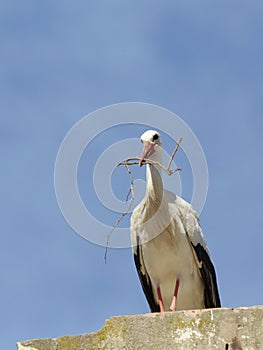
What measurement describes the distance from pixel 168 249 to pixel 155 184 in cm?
77

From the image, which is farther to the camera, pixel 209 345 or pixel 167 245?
pixel 167 245

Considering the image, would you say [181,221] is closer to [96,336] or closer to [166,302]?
[166,302]

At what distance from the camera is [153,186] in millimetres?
10008

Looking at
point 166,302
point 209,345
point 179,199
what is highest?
point 179,199

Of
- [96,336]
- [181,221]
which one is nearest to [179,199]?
[181,221]

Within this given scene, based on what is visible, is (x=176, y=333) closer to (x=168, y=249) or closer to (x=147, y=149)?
(x=147, y=149)

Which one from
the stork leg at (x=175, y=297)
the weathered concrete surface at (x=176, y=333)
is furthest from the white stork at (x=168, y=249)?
the weathered concrete surface at (x=176, y=333)

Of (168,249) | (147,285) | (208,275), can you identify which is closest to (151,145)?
(168,249)

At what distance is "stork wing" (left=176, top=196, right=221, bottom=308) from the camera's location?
33.1 ft

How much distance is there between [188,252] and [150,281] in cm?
67

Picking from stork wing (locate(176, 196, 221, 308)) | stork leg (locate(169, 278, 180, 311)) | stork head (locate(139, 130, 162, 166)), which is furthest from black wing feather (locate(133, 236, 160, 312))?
stork head (locate(139, 130, 162, 166))

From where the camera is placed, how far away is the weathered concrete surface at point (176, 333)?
204 inches

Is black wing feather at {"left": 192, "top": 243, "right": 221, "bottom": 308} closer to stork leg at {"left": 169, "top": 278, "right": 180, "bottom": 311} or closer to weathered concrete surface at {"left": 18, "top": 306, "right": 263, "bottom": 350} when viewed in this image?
stork leg at {"left": 169, "top": 278, "right": 180, "bottom": 311}

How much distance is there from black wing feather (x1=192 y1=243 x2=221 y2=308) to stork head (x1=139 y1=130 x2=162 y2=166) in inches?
46.7
